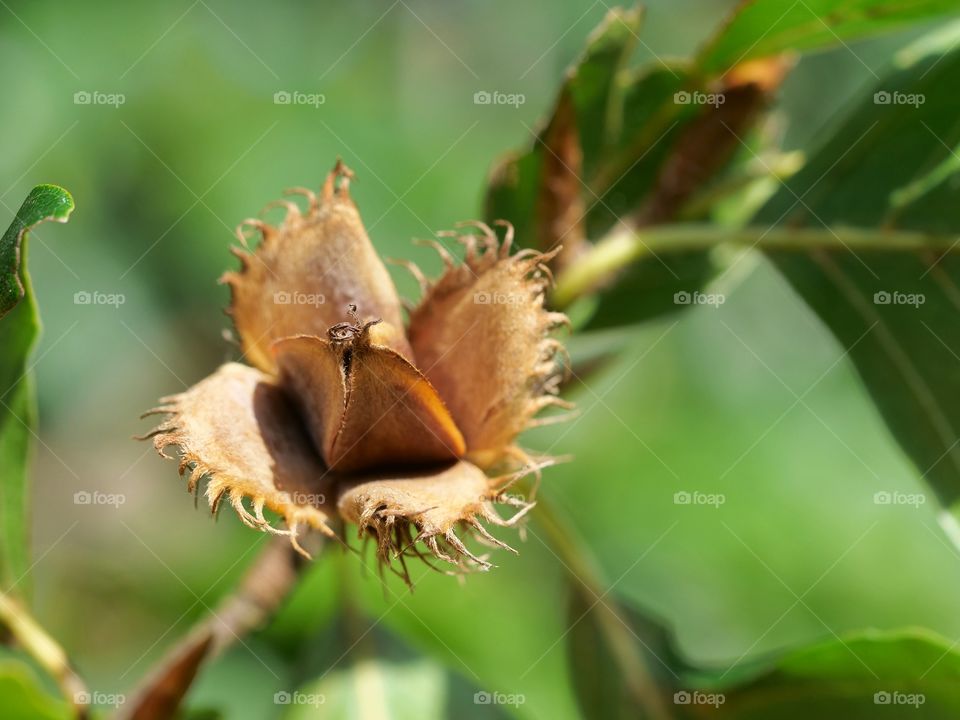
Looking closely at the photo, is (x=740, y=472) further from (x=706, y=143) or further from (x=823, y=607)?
(x=706, y=143)

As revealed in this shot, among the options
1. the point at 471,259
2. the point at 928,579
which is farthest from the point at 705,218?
the point at 928,579

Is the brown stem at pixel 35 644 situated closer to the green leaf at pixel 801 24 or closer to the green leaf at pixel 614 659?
the green leaf at pixel 614 659

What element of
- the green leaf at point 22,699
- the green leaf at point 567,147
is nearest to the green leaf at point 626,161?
the green leaf at point 567,147

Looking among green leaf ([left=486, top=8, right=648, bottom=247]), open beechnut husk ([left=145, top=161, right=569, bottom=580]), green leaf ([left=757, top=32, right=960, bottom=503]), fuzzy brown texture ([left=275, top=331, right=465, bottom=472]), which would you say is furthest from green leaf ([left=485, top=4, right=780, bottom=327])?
fuzzy brown texture ([left=275, top=331, right=465, bottom=472])

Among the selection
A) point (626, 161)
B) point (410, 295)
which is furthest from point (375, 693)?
point (410, 295)

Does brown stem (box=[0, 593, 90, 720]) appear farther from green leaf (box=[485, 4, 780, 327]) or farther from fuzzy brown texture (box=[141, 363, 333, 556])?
green leaf (box=[485, 4, 780, 327])

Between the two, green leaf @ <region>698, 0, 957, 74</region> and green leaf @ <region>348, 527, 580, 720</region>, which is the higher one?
green leaf @ <region>698, 0, 957, 74</region>
